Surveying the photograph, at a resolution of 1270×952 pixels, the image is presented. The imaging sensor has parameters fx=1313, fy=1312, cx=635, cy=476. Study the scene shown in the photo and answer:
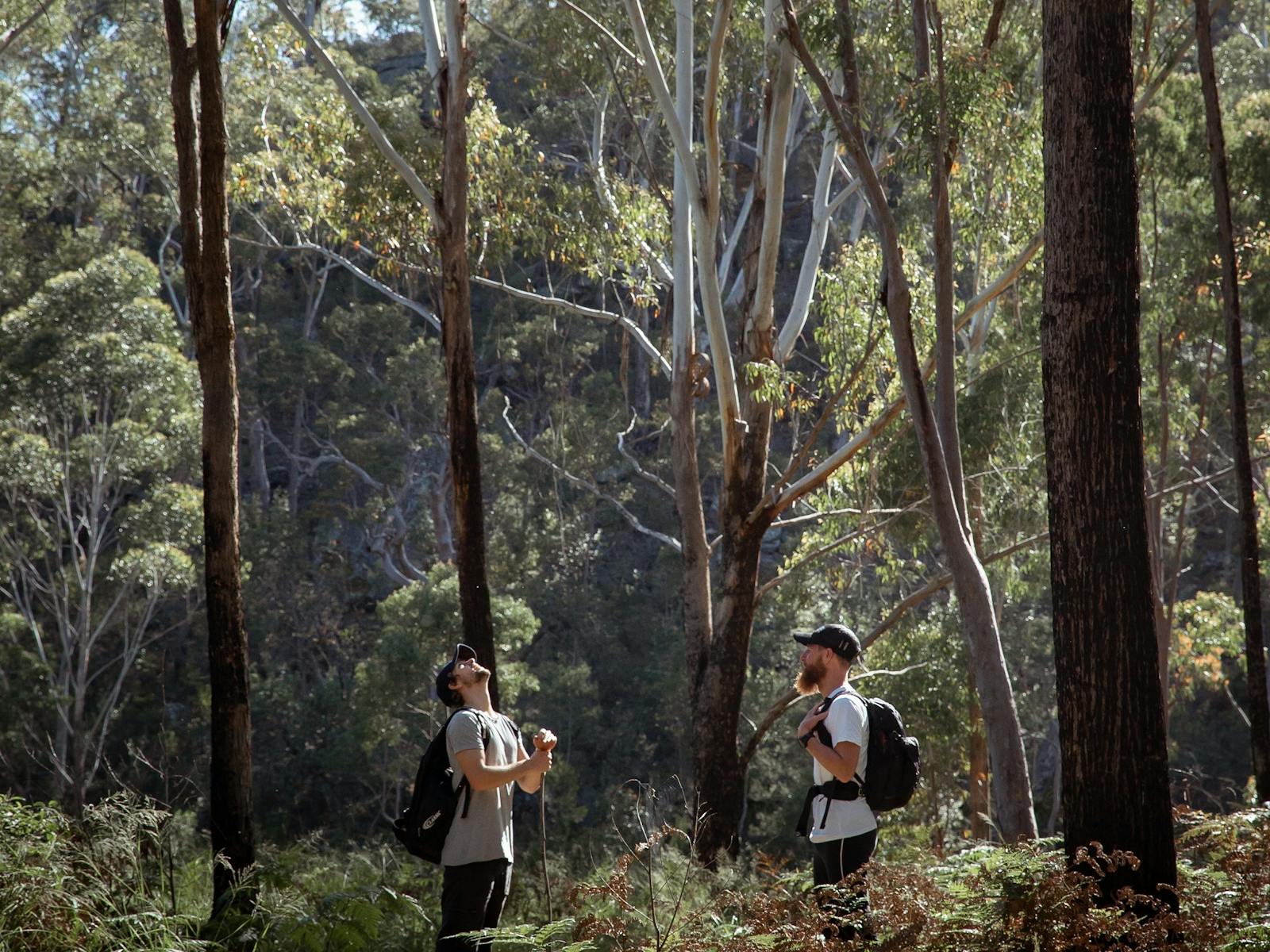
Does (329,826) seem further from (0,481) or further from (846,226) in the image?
(846,226)

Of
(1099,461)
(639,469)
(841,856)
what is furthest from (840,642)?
(639,469)

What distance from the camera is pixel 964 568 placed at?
5.99 m

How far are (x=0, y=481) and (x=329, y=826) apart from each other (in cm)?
674

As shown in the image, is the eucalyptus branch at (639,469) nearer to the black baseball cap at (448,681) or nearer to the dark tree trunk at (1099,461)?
the black baseball cap at (448,681)

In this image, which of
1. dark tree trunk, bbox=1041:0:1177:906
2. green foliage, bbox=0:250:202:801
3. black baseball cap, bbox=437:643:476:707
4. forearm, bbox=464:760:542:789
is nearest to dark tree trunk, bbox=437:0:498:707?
black baseball cap, bbox=437:643:476:707

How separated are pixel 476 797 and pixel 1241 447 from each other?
16.2 feet

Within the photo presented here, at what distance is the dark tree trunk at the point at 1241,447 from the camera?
6.73 m

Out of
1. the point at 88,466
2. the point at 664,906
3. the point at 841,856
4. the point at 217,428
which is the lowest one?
the point at 664,906

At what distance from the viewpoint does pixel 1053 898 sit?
288 centimetres

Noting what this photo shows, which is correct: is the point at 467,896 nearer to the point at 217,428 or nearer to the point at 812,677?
the point at 812,677

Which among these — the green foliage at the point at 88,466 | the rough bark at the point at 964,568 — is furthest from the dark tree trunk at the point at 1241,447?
the green foliage at the point at 88,466

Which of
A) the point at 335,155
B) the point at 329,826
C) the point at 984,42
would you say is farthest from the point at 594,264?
the point at 329,826

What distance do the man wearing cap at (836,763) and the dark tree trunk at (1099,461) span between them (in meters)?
0.53

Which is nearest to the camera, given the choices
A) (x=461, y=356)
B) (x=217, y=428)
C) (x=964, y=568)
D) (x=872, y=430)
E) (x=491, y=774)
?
(x=491, y=774)
